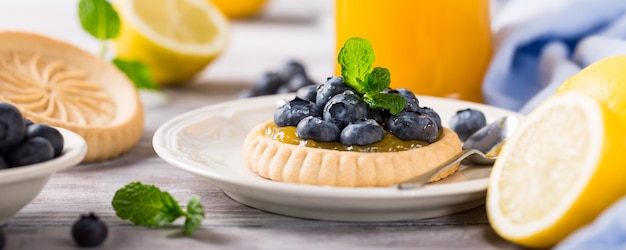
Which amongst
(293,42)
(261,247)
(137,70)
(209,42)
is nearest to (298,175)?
(261,247)

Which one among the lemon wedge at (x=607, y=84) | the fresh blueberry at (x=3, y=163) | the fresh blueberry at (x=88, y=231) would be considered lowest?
the fresh blueberry at (x=88, y=231)

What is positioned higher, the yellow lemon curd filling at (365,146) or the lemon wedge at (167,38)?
the yellow lemon curd filling at (365,146)

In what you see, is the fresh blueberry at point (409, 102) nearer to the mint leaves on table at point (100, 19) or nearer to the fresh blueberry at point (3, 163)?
the fresh blueberry at point (3, 163)

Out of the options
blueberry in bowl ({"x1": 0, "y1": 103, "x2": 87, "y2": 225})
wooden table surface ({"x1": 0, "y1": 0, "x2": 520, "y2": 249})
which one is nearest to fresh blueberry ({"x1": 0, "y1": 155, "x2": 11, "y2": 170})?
blueberry in bowl ({"x1": 0, "y1": 103, "x2": 87, "y2": 225})

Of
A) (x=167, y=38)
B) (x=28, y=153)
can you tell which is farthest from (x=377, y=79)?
(x=167, y=38)

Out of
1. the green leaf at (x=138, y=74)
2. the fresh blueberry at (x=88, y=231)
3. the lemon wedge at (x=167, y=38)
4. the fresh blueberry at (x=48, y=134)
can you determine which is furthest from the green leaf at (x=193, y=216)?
the lemon wedge at (x=167, y=38)

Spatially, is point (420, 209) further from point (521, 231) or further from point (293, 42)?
point (293, 42)
